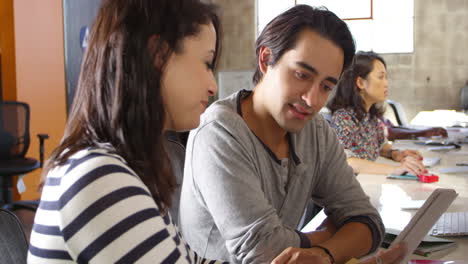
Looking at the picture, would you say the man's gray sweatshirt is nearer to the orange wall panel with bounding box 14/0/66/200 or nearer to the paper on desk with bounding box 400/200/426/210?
the paper on desk with bounding box 400/200/426/210

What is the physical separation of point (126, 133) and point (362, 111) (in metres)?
2.24

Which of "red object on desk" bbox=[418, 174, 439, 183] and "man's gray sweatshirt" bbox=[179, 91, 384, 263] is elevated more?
"man's gray sweatshirt" bbox=[179, 91, 384, 263]

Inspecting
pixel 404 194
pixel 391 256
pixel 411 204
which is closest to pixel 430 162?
pixel 404 194

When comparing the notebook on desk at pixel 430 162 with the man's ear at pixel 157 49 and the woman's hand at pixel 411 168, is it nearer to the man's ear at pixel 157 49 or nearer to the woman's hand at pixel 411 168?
the woman's hand at pixel 411 168

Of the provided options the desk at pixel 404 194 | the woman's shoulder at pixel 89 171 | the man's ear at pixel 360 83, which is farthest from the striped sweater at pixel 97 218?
the man's ear at pixel 360 83

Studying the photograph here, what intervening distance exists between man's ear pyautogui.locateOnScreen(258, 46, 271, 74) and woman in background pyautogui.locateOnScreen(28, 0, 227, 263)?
1.73ft

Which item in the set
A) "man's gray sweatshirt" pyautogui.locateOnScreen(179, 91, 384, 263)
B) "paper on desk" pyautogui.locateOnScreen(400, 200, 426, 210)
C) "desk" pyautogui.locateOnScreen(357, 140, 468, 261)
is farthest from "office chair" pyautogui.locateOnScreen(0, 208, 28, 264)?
"paper on desk" pyautogui.locateOnScreen(400, 200, 426, 210)

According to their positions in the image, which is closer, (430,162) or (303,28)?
(303,28)

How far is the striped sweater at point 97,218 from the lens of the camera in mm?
628

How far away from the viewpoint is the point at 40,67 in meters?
4.91

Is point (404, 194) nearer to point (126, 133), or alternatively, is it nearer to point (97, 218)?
point (126, 133)

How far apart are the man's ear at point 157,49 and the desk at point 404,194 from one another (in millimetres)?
809

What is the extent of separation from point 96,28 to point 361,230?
0.86 m

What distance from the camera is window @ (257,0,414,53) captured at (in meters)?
8.43
